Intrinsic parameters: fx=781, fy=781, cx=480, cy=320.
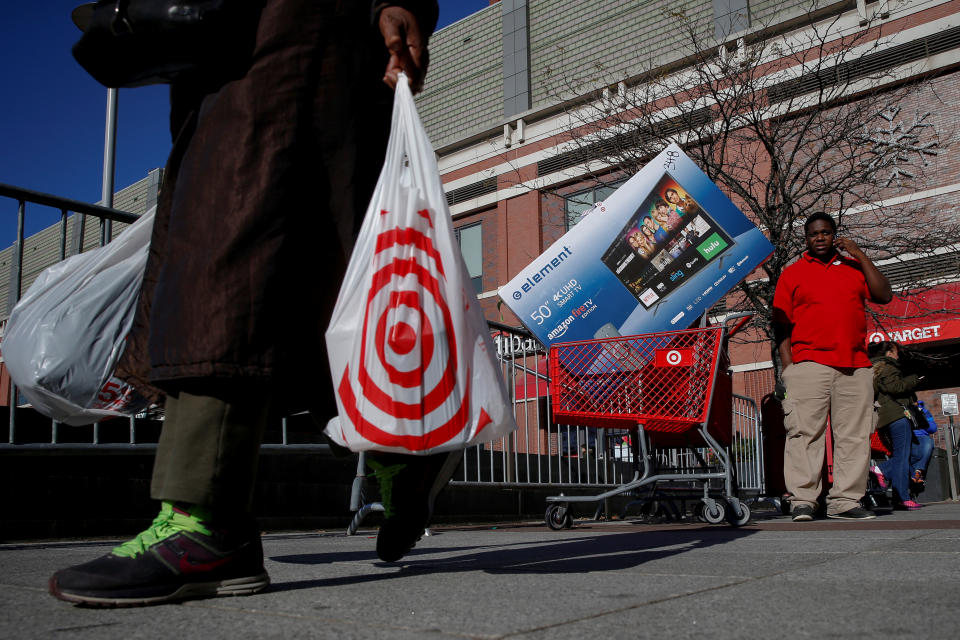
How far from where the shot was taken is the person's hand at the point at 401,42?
198 cm

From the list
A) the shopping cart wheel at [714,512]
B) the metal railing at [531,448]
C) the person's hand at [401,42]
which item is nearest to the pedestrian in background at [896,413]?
the metal railing at [531,448]

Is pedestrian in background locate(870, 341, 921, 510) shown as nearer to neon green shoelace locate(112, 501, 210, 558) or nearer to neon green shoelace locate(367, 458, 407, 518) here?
neon green shoelace locate(367, 458, 407, 518)

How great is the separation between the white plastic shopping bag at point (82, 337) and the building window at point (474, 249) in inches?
885

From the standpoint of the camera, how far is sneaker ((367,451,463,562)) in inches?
79.4

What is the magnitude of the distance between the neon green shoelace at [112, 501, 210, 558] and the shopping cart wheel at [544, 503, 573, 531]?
383 cm

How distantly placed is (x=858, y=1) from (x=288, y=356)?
65.0ft

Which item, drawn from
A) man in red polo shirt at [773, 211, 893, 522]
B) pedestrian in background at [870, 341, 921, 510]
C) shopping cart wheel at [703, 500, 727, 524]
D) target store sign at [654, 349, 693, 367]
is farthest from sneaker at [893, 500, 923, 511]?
target store sign at [654, 349, 693, 367]

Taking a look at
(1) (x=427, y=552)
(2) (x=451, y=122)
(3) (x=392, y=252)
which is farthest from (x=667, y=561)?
(2) (x=451, y=122)

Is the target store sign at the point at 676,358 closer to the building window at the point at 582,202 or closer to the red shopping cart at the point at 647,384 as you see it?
the red shopping cart at the point at 647,384

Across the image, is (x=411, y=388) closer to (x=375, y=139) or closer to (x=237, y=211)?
(x=237, y=211)

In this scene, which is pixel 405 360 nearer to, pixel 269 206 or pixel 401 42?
pixel 269 206

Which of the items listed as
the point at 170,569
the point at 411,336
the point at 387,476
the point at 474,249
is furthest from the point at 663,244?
the point at 474,249

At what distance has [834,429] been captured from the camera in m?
5.34

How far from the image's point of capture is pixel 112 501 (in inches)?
190
